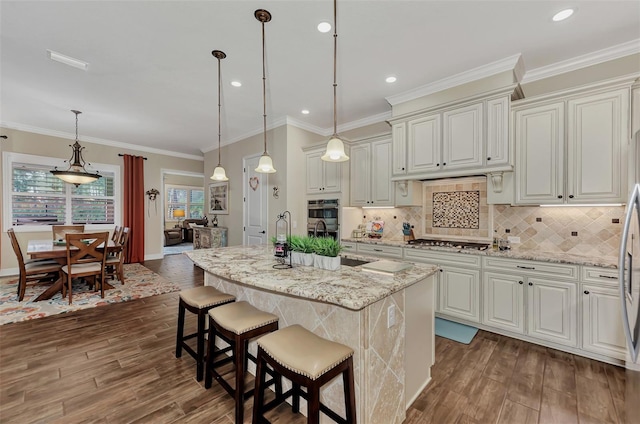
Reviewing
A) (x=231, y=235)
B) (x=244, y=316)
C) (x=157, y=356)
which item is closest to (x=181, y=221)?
(x=231, y=235)

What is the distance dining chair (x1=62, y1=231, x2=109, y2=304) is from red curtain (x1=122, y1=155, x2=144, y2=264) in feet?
8.38

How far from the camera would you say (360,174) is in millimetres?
4289

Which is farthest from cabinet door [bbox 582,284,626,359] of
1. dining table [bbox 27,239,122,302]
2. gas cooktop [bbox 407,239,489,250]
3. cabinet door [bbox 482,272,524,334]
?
dining table [bbox 27,239,122,302]

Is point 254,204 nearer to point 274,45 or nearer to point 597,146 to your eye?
point 274,45

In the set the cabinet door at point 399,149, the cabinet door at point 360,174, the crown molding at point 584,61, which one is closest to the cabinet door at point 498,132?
the crown molding at point 584,61

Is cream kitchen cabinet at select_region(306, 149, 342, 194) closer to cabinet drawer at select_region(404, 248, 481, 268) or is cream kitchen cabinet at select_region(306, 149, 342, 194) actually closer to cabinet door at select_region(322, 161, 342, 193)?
cabinet door at select_region(322, 161, 342, 193)

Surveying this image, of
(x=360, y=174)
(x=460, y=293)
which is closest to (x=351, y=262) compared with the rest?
(x=460, y=293)

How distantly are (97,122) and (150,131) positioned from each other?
85cm

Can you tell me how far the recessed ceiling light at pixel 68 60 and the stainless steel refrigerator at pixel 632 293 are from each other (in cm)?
487

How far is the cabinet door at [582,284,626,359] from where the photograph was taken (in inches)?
89.7

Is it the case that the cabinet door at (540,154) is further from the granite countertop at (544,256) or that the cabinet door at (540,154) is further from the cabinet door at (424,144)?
the cabinet door at (424,144)

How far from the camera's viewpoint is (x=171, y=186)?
10.8m

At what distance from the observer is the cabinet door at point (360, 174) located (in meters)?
4.20

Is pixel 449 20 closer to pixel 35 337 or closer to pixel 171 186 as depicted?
pixel 35 337
